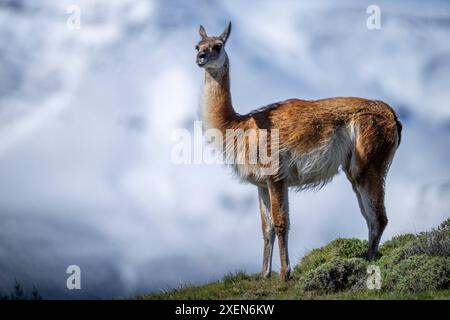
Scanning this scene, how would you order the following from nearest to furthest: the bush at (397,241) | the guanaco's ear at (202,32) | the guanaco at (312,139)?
the guanaco at (312,139) < the guanaco's ear at (202,32) < the bush at (397,241)

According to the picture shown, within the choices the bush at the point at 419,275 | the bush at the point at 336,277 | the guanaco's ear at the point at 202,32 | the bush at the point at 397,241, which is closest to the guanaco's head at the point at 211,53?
the guanaco's ear at the point at 202,32

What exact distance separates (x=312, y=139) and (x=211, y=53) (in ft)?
7.73

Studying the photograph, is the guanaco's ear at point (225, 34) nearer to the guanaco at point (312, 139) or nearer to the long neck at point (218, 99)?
the guanaco at point (312, 139)

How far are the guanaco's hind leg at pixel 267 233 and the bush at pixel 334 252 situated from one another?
3.13 feet

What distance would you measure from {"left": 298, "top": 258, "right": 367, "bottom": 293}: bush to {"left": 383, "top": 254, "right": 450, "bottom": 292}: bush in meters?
0.42

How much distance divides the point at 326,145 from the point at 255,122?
1332 mm

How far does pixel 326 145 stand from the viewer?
12.7 m

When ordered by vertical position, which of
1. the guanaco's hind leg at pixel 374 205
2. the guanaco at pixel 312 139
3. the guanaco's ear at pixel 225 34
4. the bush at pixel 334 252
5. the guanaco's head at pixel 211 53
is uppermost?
the guanaco's ear at pixel 225 34

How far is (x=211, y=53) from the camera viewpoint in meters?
12.6

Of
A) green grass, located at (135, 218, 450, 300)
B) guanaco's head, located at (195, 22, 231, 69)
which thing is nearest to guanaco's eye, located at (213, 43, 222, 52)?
guanaco's head, located at (195, 22, 231, 69)

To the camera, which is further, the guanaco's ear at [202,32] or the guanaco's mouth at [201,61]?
the guanaco's ear at [202,32]

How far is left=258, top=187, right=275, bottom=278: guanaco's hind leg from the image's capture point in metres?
12.6

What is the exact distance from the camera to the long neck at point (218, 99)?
12.9 meters
